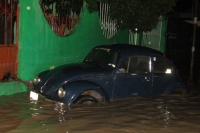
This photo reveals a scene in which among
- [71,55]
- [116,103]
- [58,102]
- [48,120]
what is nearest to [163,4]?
[71,55]

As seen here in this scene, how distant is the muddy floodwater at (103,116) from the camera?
5.13 m

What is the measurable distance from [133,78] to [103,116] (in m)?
1.47

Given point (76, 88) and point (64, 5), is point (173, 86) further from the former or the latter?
point (64, 5)

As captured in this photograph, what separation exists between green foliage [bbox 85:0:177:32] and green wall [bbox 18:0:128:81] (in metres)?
0.78

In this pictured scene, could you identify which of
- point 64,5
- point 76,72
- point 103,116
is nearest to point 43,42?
point 64,5

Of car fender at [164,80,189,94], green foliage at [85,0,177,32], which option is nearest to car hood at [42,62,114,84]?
car fender at [164,80,189,94]

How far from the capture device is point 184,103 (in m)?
7.35

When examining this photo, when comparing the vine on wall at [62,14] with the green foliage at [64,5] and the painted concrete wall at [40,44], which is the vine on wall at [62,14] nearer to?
the green foliage at [64,5]

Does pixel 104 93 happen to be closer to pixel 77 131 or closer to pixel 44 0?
pixel 77 131

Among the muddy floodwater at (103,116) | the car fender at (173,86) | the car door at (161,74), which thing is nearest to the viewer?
the muddy floodwater at (103,116)

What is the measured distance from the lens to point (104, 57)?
7176mm

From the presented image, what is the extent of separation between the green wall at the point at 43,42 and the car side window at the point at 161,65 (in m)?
3.29

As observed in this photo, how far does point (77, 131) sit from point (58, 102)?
1414 millimetres

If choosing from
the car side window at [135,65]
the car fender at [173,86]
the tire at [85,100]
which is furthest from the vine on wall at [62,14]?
the car fender at [173,86]
